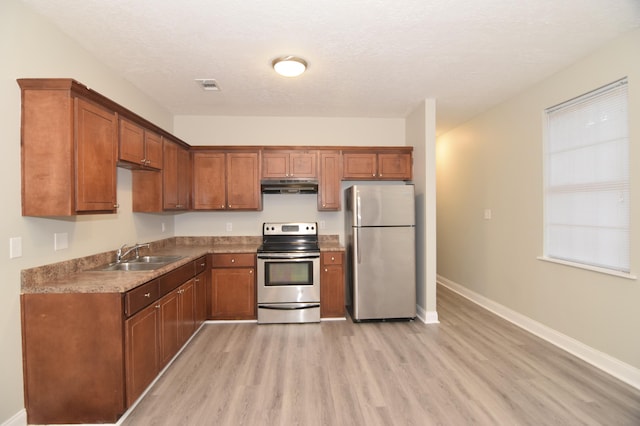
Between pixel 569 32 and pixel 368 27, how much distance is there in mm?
1579

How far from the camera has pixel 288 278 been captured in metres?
3.65

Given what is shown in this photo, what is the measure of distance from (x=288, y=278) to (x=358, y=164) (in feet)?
5.87

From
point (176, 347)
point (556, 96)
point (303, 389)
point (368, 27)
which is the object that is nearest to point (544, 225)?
point (556, 96)

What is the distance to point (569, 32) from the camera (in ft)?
7.56

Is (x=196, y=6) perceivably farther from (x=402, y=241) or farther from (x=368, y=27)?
(x=402, y=241)

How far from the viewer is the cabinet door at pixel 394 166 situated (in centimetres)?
409

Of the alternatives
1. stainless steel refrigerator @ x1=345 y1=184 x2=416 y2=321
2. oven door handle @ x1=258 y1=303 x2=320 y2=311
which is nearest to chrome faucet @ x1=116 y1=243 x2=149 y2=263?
oven door handle @ x1=258 y1=303 x2=320 y2=311

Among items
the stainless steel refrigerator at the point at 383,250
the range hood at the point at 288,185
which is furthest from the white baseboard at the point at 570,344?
the range hood at the point at 288,185

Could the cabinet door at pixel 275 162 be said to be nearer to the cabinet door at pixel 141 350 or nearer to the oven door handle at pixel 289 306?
the oven door handle at pixel 289 306

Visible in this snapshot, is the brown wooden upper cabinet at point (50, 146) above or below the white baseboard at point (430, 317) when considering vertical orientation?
above

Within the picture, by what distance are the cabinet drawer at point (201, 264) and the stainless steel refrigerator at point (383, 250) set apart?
1.81m

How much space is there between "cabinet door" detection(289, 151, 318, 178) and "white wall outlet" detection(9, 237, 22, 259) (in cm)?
271

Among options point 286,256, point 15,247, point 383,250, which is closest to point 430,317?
point 383,250

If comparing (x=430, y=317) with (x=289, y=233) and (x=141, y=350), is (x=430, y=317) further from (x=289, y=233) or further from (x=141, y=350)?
(x=141, y=350)
